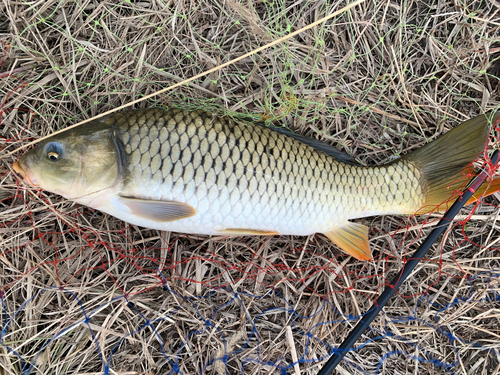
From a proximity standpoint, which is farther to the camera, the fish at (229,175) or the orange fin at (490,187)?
the orange fin at (490,187)

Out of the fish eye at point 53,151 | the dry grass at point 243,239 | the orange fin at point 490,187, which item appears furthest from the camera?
the dry grass at point 243,239

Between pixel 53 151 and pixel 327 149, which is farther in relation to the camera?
pixel 327 149

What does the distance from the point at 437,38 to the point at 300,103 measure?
3.18ft

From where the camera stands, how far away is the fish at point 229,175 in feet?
5.24

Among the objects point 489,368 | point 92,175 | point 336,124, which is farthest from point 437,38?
point 92,175

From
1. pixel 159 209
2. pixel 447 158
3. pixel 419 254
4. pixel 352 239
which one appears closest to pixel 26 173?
pixel 159 209

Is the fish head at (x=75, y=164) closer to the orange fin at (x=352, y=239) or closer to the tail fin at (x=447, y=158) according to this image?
the orange fin at (x=352, y=239)

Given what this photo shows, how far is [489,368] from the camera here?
6.55 feet

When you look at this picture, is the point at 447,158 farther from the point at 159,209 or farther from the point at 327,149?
the point at 159,209

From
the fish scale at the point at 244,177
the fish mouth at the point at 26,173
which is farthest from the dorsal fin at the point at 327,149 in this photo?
the fish mouth at the point at 26,173

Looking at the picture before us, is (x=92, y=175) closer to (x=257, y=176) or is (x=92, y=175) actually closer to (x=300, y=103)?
(x=257, y=176)

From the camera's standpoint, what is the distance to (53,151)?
5.20ft

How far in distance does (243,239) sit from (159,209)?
592 mm

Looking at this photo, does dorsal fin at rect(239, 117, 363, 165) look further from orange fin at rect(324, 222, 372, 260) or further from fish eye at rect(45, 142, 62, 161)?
fish eye at rect(45, 142, 62, 161)
